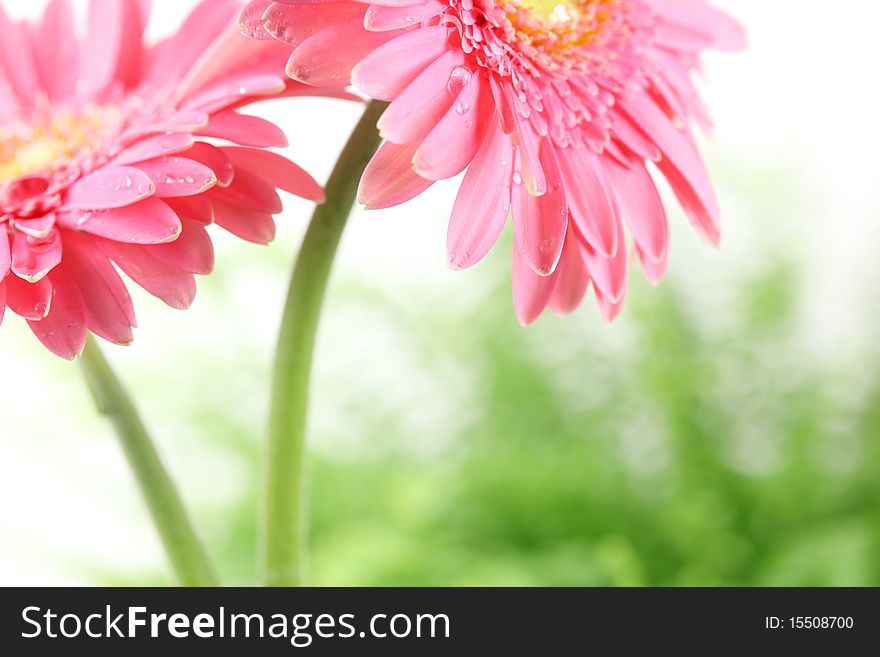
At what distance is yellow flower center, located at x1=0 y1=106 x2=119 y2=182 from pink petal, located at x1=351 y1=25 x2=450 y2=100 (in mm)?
172

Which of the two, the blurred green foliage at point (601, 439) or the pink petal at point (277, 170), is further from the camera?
the blurred green foliage at point (601, 439)

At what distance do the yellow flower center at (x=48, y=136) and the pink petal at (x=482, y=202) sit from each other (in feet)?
0.61

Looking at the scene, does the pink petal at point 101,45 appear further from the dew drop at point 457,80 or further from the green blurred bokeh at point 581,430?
the green blurred bokeh at point 581,430

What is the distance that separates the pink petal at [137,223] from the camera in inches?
10.8

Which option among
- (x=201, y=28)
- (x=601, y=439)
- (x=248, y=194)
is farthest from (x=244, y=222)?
(x=601, y=439)

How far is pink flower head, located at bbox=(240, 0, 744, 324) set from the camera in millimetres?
269

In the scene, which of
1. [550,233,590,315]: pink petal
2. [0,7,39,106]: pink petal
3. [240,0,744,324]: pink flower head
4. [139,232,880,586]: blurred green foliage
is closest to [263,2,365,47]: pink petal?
[240,0,744,324]: pink flower head

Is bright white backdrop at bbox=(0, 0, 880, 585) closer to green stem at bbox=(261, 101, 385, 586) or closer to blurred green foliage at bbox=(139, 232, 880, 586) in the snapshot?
blurred green foliage at bbox=(139, 232, 880, 586)

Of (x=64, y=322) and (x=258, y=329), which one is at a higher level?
(x=258, y=329)

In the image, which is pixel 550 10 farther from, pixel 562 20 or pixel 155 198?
pixel 155 198

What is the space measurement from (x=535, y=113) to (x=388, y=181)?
6 centimetres

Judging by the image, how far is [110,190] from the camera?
29cm

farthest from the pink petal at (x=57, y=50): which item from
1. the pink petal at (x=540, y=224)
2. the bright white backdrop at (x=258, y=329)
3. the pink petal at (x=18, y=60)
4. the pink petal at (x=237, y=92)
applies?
the bright white backdrop at (x=258, y=329)

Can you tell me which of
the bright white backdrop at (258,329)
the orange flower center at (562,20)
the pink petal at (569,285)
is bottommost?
the pink petal at (569,285)
